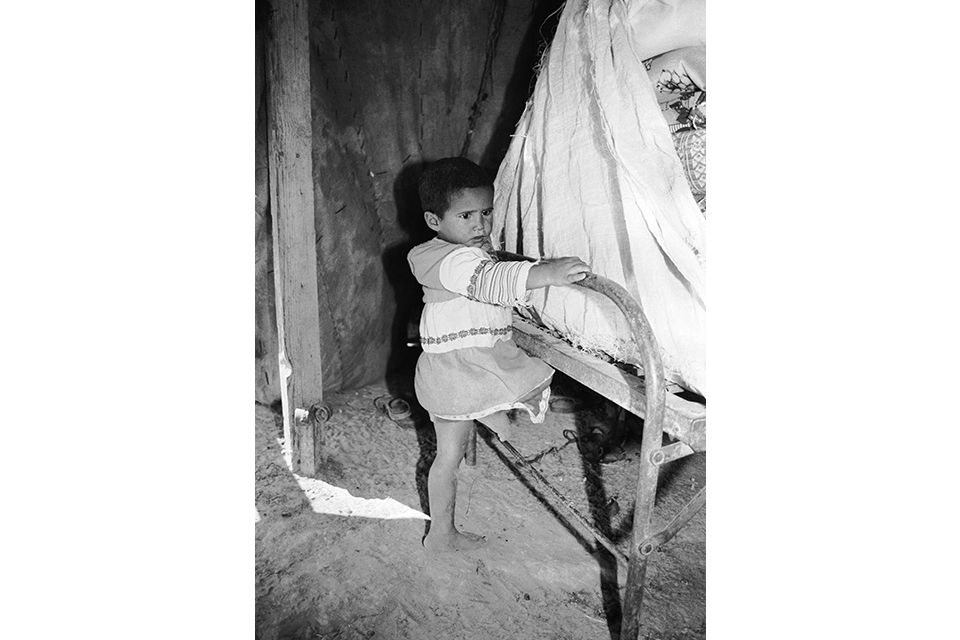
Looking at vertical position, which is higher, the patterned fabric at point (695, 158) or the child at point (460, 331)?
the patterned fabric at point (695, 158)

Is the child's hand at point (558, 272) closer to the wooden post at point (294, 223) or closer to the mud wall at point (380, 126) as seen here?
the wooden post at point (294, 223)

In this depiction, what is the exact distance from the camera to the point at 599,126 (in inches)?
51.1

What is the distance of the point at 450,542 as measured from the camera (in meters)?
1.64

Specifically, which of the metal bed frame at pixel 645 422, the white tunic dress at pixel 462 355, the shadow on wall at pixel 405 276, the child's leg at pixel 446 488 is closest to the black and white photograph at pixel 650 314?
the metal bed frame at pixel 645 422

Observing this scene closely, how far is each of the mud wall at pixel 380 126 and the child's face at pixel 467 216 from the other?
814 mm

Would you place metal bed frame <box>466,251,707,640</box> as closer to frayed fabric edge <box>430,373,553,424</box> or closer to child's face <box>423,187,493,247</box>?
frayed fabric edge <box>430,373,553,424</box>

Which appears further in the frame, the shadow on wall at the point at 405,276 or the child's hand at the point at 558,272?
the shadow on wall at the point at 405,276

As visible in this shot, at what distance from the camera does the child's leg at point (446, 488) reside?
1.51 meters

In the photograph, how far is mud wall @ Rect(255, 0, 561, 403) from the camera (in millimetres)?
2064

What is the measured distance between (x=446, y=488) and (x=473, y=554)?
0.77 ft

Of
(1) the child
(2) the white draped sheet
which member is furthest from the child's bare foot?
(2) the white draped sheet
